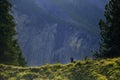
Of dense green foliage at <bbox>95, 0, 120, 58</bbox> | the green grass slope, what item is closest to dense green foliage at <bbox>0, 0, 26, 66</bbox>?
dense green foliage at <bbox>95, 0, 120, 58</bbox>

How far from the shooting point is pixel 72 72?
51.4 feet

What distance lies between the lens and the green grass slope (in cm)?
1458

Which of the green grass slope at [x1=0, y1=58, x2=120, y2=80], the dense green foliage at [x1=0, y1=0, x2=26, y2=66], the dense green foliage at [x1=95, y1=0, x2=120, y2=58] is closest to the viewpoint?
the green grass slope at [x1=0, y1=58, x2=120, y2=80]

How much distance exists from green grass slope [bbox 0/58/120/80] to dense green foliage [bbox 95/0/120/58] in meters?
13.0

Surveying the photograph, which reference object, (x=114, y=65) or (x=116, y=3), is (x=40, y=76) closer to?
(x=114, y=65)

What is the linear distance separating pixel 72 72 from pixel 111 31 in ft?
55.0

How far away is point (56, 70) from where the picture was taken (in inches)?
647

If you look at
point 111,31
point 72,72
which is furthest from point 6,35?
point 72,72

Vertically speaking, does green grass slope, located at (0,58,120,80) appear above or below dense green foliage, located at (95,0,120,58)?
below

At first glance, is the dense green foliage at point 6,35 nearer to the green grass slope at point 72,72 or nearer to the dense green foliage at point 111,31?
the dense green foliage at point 111,31

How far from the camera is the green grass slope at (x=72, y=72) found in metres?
14.6

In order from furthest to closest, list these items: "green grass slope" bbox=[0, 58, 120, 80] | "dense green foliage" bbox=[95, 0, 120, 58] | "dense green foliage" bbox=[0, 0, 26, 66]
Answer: "dense green foliage" bbox=[0, 0, 26, 66], "dense green foliage" bbox=[95, 0, 120, 58], "green grass slope" bbox=[0, 58, 120, 80]

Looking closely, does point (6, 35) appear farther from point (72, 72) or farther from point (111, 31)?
point (72, 72)

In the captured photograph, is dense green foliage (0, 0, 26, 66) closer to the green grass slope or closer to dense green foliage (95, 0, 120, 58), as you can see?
dense green foliage (95, 0, 120, 58)
